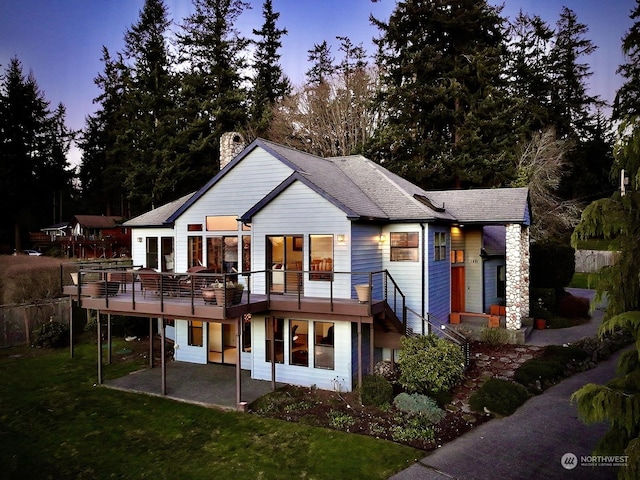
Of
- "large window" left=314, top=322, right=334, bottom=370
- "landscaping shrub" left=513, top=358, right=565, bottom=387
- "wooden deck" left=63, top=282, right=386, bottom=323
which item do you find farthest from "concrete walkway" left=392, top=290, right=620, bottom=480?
"large window" left=314, top=322, right=334, bottom=370

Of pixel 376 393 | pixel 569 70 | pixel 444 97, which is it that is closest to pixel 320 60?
pixel 444 97

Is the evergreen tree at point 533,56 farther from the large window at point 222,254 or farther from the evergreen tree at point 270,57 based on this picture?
the large window at point 222,254

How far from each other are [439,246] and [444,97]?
57.0 ft

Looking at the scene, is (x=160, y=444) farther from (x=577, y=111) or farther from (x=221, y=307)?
(x=577, y=111)

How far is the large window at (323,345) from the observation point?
13117 mm

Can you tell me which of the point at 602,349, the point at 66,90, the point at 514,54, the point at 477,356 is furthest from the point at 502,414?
the point at 66,90

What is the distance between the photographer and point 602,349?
1532 centimetres

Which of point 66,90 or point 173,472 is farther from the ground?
point 66,90

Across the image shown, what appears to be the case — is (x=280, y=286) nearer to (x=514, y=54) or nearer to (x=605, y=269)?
(x=605, y=269)

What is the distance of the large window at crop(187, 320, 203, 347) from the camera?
53.5 ft

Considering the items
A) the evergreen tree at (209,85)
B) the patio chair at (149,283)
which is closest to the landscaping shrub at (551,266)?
the patio chair at (149,283)

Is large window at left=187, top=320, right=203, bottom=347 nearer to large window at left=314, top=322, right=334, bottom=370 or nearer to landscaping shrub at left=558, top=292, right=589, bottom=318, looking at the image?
large window at left=314, top=322, right=334, bottom=370

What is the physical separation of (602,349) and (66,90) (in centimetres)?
5135

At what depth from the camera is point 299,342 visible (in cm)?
1363
